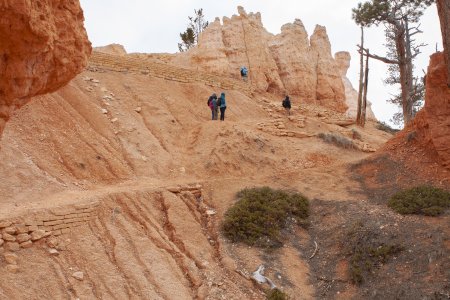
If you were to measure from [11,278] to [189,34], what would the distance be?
29.3 m

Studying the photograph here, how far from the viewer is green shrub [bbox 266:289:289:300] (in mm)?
8930

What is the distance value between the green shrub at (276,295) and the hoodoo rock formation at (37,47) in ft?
18.4

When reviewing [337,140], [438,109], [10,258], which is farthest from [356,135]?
[10,258]

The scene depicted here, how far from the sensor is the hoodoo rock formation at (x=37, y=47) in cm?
480

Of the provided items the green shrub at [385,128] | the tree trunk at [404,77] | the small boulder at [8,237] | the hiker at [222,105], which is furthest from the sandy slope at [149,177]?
the green shrub at [385,128]

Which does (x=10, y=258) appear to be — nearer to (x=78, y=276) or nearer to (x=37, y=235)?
(x=37, y=235)

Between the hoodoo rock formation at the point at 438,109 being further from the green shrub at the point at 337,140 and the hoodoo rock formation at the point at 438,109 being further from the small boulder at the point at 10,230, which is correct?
the small boulder at the point at 10,230

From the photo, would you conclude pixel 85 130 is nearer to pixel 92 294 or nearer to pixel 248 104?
pixel 92 294

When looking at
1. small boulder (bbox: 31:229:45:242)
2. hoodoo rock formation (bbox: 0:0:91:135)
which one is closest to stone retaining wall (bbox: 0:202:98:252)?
small boulder (bbox: 31:229:45:242)

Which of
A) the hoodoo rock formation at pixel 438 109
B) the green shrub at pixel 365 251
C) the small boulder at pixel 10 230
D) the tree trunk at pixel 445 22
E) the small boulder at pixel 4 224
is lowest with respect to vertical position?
the green shrub at pixel 365 251

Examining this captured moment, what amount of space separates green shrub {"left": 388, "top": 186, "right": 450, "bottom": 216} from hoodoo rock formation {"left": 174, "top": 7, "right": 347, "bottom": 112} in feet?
43.1

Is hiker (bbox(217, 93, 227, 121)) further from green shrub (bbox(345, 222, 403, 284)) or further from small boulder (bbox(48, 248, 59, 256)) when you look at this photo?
small boulder (bbox(48, 248, 59, 256))

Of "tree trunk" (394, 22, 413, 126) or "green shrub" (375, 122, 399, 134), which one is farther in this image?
"green shrub" (375, 122, 399, 134)

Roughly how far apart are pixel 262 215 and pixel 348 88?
85.2 ft
